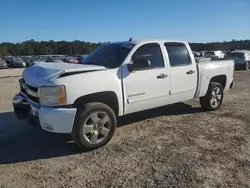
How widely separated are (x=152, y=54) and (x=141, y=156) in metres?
2.28

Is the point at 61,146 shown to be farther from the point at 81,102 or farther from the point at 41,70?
the point at 41,70

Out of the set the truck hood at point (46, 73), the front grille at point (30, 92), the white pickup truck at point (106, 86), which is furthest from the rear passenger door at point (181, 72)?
the front grille at point (30, 92)

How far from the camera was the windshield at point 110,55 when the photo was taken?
5069 mm

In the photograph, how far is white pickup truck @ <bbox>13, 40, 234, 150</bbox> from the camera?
413 centimetres

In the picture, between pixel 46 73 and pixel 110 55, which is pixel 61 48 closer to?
pixel 110 55

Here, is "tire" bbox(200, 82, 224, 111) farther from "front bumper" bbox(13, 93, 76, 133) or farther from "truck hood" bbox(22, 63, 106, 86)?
"front bumper" bbox(13, 93, 76, 133)

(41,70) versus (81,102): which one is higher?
(41,70)

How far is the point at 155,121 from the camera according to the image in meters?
6.08

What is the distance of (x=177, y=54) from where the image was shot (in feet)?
19.6

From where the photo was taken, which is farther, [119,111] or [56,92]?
[119,111]

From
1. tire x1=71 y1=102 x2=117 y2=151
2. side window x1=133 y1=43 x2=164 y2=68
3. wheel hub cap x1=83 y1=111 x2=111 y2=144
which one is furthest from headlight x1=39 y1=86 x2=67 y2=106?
side window x1=133 y1=43 x2=164 y2=68

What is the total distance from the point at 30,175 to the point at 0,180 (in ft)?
1.25

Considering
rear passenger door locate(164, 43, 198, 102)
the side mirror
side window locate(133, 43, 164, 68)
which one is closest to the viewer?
the side mirror

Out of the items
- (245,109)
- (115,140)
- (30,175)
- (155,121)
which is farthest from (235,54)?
(30,175)
